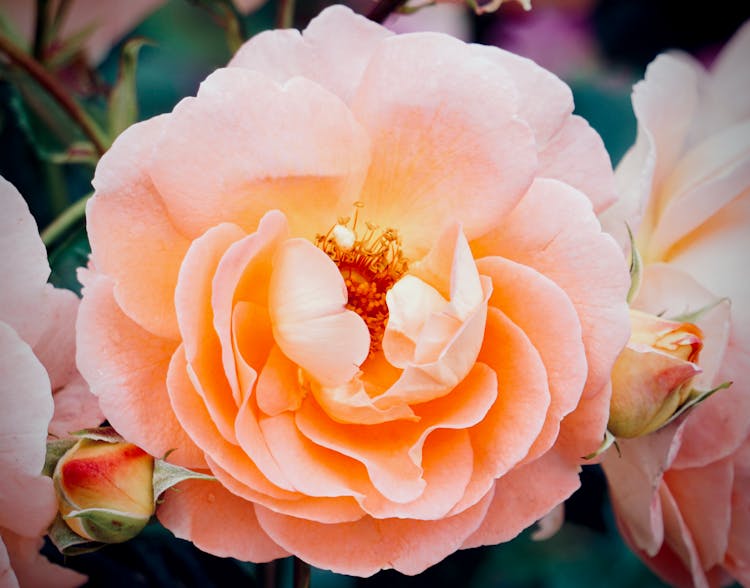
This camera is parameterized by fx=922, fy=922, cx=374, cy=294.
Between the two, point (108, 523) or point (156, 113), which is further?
point (156, 113)

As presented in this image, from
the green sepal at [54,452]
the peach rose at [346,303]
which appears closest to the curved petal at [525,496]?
the peach rose at [346,303]

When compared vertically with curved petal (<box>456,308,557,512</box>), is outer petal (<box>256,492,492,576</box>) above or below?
below

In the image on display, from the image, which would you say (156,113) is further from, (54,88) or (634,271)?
(634,271)

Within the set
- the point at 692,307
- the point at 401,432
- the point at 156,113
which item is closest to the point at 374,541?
the point at 401,432

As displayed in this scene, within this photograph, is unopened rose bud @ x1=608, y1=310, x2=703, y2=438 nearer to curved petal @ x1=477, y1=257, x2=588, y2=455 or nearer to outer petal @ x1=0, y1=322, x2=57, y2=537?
curved petal @ x1=477, y1=257, x2=588, y2=455

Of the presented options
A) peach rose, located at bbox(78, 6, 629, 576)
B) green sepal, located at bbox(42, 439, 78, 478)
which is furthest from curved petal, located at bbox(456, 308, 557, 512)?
green sepal, located at bbox(42, 439, 78, 478)

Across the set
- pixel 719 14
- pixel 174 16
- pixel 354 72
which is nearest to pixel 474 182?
pixel 354 72

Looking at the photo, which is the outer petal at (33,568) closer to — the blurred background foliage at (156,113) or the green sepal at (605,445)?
the blurred background foliage at (156,113)
